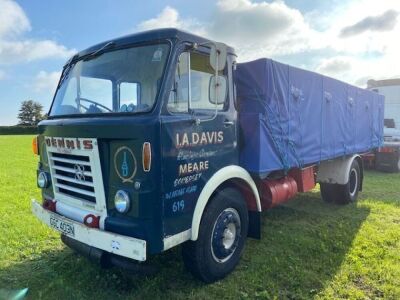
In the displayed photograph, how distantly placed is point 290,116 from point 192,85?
6.23 feet

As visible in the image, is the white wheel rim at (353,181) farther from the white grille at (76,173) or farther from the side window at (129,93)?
the white grille at (76,173)

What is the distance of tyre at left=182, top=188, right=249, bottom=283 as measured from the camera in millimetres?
3637

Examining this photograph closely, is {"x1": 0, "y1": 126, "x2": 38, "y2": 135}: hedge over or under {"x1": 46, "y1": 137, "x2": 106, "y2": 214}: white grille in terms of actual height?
under

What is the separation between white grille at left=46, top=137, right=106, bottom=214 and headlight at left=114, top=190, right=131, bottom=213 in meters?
0.20

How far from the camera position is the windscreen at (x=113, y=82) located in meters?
3.34

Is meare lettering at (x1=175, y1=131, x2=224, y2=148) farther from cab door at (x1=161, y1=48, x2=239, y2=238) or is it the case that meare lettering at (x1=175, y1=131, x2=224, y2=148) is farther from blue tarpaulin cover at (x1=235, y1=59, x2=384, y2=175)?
blue tarpaulin cover at (x1=235, y1=59, x2=384, y2=175)

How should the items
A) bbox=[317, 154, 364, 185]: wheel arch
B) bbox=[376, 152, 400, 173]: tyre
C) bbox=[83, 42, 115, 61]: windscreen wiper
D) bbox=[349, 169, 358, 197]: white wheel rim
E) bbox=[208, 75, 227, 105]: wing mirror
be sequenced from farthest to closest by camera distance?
bbox=[376, 152, 400, 173]: tyre < bbox=[349, 169, 358, 197]: white wheel rim < bbox=[317, 154, 364, 185]: wheel arch < bbox=[83, 42, 115, 61]: windscreen wiper < bbox=[208, 75, 227, 105]: wing mirror

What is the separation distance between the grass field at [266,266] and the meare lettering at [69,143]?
150 cm

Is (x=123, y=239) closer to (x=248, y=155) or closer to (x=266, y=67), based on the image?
(x=248, y=155)

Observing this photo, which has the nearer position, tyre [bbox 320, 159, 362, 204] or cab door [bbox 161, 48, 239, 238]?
cab door [bbox 161, 48, 239, 238]

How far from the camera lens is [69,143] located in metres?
3.48

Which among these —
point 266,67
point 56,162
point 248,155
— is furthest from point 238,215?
point 56,162

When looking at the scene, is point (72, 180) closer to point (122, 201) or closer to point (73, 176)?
point (73, 176)

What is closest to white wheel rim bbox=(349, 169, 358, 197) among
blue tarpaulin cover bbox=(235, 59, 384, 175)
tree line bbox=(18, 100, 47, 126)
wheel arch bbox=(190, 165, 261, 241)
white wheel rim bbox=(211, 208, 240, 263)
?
blue tarpaulin cover bbox=(235, 59, 384, 175)
